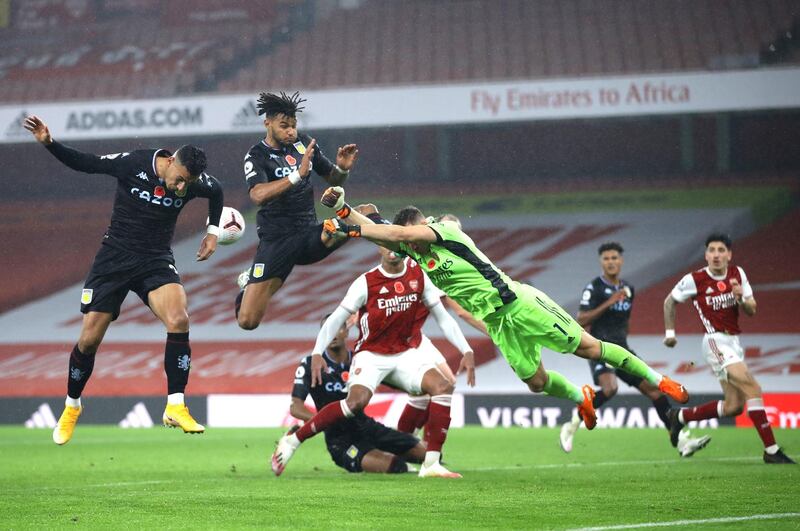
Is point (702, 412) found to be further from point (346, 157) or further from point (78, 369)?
point (78, 369)

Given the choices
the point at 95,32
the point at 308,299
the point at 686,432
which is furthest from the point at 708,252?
the point at 95,32

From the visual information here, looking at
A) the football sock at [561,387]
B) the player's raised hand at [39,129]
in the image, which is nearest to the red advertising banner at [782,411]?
the football sock at [561,387]

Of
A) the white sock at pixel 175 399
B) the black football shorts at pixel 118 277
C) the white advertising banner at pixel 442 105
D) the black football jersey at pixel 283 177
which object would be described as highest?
the white advertising banner at pixel 442 105

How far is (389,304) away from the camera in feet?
34.7

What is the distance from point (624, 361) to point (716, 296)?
9.47 feet

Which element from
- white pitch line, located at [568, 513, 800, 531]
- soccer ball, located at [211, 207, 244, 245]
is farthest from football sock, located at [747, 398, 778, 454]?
soccer ball, located at [211, 207, 244, 245]

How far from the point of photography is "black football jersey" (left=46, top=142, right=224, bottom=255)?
31.6ft

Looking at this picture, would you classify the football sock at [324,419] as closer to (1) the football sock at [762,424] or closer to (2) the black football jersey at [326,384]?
(2) the black football jersey at [326,384]

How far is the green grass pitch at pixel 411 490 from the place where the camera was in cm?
716

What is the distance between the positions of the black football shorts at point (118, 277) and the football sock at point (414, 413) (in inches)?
105

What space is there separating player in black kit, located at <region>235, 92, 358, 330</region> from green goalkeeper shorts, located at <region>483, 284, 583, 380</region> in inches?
58.0

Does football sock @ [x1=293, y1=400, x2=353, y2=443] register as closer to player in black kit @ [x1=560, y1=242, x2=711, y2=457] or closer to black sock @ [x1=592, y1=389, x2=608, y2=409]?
player in black kit @ [x1=560, y1=242, x2=711, y2=457]

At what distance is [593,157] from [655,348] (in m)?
5.84

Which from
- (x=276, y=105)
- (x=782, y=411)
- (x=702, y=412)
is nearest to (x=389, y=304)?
(x=276, y=105)
